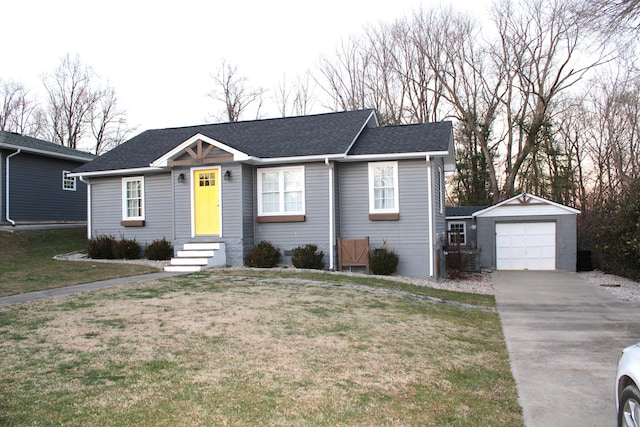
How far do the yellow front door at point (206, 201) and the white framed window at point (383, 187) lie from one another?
4600mm

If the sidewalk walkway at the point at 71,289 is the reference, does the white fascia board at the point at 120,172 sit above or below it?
above

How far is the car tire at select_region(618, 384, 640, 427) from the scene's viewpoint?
10.4ft

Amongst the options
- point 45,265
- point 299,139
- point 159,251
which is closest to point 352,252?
point 299,139

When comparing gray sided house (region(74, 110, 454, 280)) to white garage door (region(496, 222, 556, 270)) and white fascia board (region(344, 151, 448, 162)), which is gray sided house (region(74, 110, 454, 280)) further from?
white garage door (region(496, 222, 556, 270))

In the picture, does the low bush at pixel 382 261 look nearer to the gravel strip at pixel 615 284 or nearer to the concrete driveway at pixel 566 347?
→ the concrete driveway at pixel 566 347

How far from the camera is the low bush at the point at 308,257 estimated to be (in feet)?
48.0

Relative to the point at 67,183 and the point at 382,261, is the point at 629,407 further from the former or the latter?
the point at 67,183

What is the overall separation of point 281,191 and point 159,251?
14.3 ft

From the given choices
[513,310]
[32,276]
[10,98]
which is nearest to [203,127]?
[32,276]

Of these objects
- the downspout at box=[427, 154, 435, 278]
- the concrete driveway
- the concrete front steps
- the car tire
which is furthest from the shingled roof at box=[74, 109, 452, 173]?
the car tire

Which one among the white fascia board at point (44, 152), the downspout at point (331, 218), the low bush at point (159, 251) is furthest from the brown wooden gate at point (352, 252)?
the white fascia board at point (44, 152)

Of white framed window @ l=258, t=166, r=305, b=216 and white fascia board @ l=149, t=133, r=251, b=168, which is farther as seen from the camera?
white framed window @ l=258, t=166, r=305, b=216

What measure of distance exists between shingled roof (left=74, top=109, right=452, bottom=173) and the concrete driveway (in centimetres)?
512

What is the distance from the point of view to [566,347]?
727cm
